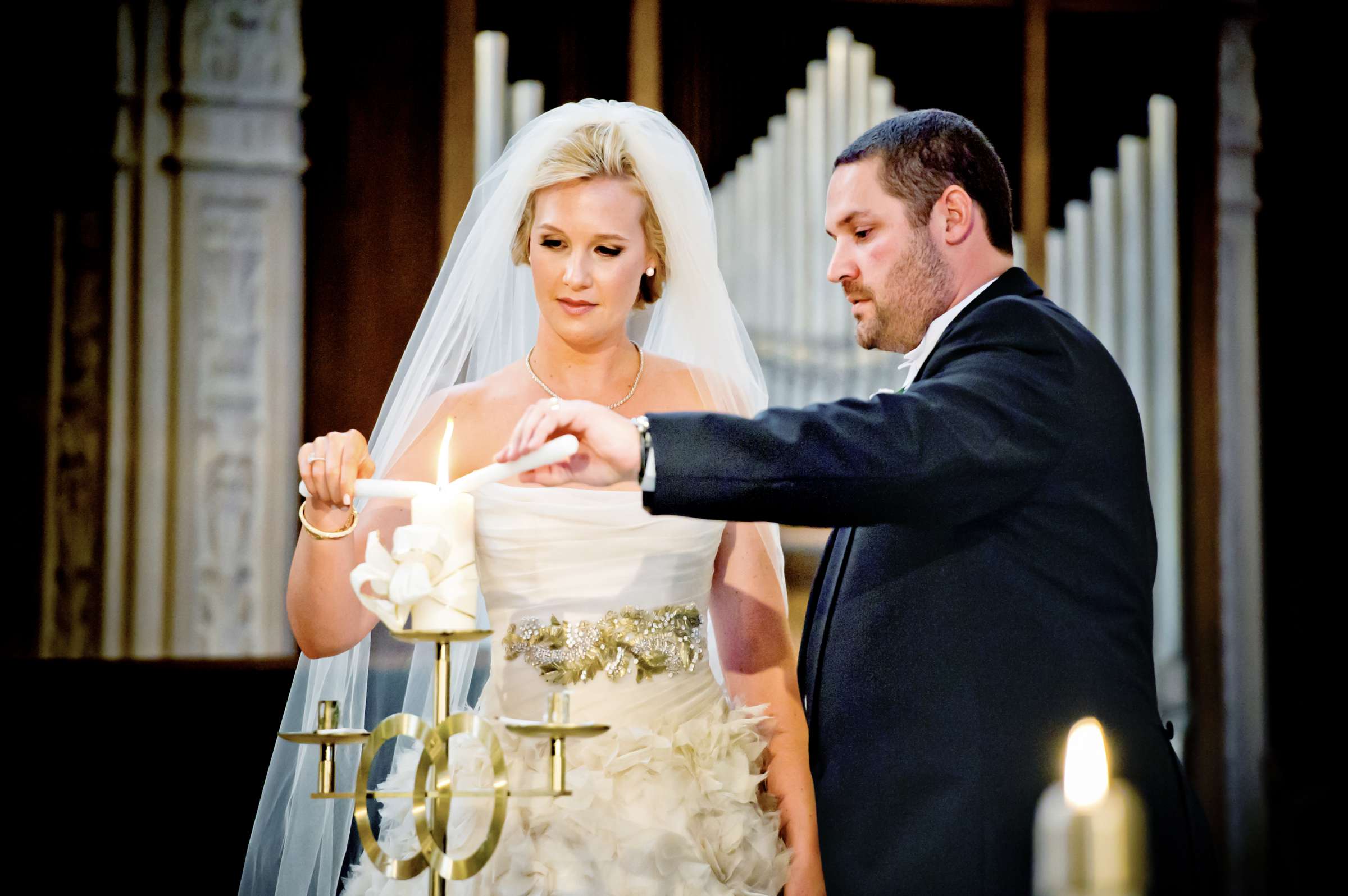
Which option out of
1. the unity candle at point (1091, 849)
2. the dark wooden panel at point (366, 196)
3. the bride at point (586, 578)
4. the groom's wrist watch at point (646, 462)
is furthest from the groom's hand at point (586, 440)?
the dark wooden panel at point (366, 196)

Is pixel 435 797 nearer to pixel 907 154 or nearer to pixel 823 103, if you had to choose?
pixel 907 154

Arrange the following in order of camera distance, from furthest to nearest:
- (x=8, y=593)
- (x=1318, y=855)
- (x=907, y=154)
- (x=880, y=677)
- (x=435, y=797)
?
(x=1318, y=855) → (x=8, y=593) → (x=907, y=154) → (x=880, y=677) → (x=435, y=797)

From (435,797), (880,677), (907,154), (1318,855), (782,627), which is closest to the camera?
(435,797)

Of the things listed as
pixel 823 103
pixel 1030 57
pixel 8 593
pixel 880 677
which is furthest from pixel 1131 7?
pixel 8 593

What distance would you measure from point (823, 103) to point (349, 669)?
9.17 feet

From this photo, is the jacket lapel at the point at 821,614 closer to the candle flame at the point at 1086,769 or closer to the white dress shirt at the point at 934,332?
the white dress shirt at the point at 934,332

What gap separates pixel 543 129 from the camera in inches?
81.0

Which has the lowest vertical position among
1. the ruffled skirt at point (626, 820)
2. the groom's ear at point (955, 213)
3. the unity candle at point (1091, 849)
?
the ruffled skirt at point (626, 820)

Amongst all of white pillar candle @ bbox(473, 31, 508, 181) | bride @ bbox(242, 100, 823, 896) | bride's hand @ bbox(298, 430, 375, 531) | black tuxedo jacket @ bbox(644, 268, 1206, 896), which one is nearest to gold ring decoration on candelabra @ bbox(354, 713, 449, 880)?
bride's hand @ bbox(298, 430, 375, 531)

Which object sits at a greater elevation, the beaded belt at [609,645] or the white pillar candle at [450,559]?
the white pillar candle at [450,559]

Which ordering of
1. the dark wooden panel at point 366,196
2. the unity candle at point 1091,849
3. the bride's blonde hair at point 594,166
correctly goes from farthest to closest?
the dark wooden panel at point 366,196 → the bride's blonde hair at point 594,166 → the unity candle at point 1091,849

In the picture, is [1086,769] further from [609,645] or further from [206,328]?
[206,328]

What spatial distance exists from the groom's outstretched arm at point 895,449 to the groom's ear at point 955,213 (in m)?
0.25

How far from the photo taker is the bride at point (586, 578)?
1699 mm
